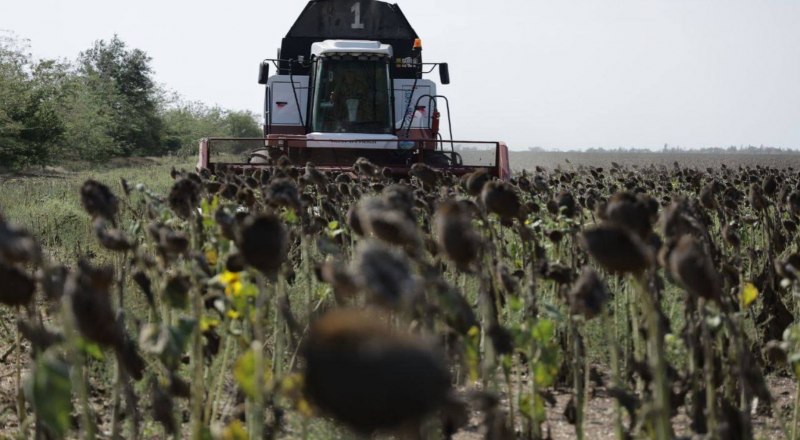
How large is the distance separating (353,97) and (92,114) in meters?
43.4

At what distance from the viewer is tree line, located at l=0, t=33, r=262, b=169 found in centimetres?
4240

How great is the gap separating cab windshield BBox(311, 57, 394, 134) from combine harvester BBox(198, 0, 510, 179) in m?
0.01

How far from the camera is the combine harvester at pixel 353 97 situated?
14.9 metres

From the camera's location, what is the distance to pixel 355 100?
16125mm

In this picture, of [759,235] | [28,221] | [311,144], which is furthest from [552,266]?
[311,144]

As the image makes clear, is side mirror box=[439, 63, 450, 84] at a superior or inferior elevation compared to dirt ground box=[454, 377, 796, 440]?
superior

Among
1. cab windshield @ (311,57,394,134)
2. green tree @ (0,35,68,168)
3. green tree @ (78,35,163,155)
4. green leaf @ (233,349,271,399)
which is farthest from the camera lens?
green tree @ (78,35,163,155)

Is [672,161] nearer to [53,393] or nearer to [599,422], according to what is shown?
[599,422]

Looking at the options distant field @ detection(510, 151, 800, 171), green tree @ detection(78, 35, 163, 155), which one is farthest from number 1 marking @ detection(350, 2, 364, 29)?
green tree @ detection(78, 35, 163, 155)

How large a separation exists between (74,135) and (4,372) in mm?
51130

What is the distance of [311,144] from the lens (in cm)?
1531

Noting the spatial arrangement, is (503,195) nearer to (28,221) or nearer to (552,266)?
(552,266)

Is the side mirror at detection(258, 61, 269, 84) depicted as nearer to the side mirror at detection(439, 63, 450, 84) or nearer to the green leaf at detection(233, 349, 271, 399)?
the side mirror at detection(439, 63, 450, 84)

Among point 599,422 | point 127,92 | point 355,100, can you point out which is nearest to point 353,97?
point 355,100
